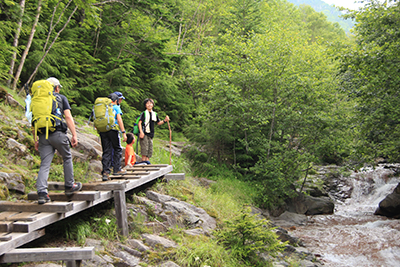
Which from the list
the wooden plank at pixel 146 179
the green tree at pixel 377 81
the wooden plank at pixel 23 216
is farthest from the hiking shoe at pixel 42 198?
the green tree at pixel 377 81

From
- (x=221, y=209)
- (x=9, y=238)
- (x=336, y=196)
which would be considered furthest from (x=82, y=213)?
(x=336, y=196)

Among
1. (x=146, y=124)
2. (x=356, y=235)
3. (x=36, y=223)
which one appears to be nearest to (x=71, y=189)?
(x=36, y=223)

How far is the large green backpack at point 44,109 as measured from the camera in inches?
181

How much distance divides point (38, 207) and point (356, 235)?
11593 mm

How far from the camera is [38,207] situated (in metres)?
4.34

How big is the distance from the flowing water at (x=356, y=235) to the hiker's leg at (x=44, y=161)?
26.7 feet

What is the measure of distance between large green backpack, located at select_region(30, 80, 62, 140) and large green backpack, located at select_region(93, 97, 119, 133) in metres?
→ 1.71

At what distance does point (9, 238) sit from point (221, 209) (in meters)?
6.88

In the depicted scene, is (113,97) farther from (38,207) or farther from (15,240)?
(15,240)

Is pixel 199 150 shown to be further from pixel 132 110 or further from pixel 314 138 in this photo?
pixel 314 138

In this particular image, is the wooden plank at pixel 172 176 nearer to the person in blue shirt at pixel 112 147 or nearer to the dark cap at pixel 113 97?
the person in blue shirt at pixel 112 147

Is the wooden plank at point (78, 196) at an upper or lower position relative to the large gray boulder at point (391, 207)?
upper

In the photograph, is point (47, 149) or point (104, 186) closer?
point (47, 149)

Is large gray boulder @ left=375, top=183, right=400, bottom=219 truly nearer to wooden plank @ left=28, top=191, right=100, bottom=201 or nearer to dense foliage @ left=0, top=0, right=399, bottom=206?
dense foliage @ left=0, top=0, right=399, bottom=206
